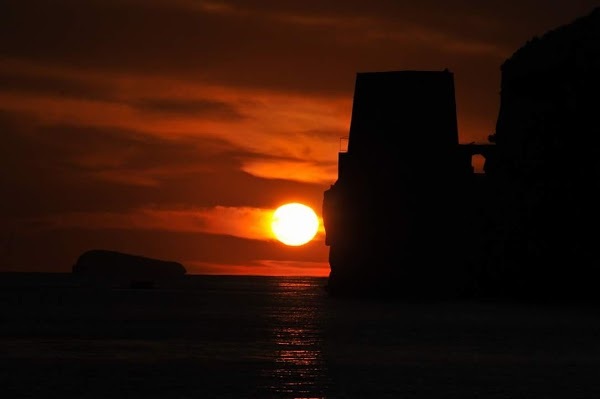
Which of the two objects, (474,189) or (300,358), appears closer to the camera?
(300,358)

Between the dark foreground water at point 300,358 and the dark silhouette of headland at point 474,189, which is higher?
the dark silhouette of headland at point 474,189

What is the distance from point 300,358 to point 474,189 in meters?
55.1

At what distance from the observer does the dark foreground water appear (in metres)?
25.2

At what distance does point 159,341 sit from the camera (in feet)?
134

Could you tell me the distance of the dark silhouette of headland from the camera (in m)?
78.6

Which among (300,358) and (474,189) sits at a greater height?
(474,189)

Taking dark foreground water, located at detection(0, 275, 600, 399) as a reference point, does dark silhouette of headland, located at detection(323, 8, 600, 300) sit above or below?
above

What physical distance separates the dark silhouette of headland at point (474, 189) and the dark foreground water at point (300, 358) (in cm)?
2019

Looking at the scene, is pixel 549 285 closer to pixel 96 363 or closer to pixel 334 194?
pixel 334 194

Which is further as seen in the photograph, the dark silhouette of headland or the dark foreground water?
the dark silhouette of headland

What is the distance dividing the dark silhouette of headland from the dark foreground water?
20186 mm

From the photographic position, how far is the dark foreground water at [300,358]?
2519cm

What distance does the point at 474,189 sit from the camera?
86.8 metres


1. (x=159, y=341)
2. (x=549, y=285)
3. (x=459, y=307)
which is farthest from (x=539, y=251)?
(x=159, y=341)
